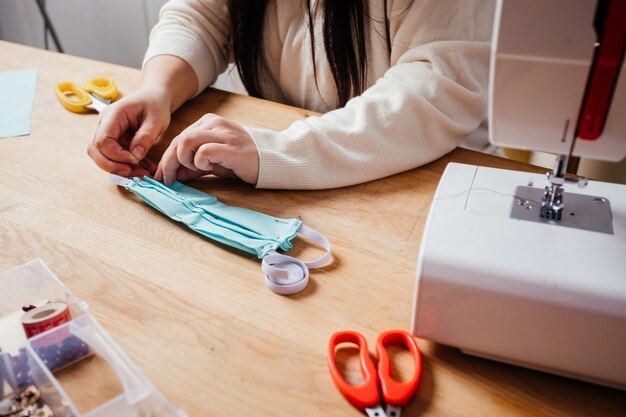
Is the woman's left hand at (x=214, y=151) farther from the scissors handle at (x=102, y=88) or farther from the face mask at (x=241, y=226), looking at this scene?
the scissors handle at (x=102, y=88)

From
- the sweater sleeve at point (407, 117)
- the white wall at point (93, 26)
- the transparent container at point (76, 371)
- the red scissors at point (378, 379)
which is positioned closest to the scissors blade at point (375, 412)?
the red scissors at point (378, 379)

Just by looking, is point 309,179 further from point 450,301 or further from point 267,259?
point 450,301

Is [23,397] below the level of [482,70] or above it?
below

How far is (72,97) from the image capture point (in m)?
1.06

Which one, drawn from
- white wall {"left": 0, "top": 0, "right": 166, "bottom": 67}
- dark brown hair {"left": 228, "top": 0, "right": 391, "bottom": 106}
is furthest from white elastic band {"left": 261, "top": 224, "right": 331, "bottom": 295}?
white wall {"left": 0, "top": 0, "right": 166, "bottom": 67}

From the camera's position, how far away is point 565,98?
508mm

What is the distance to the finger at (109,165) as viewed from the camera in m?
0.81

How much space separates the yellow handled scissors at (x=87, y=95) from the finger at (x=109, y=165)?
20cm

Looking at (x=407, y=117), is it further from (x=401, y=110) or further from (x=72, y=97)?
(x=72, y=97)

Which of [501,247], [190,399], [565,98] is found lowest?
[190,399]

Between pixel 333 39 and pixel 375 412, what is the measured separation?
642 mm

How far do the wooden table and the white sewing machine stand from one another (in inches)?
1.6

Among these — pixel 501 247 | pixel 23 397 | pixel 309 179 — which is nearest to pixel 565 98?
pixel 501 247

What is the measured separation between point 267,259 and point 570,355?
318mm
